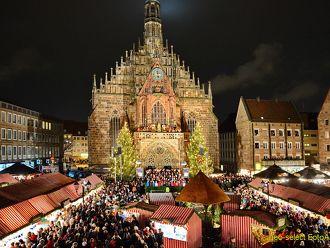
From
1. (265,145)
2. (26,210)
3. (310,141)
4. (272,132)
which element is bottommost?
(26,210)

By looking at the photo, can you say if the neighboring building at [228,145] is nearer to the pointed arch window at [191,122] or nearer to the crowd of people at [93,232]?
the pointed arch window at [191,122]

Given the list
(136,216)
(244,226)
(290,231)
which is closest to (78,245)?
(136,216)

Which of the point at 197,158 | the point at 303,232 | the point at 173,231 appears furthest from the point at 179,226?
the point at 197,158

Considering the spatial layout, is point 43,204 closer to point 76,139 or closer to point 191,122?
point 191,122

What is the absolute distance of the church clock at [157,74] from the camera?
56781 mm

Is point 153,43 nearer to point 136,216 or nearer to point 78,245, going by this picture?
point 136,216

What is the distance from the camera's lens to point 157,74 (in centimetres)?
5697

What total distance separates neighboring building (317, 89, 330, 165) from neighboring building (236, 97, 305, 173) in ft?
14.2

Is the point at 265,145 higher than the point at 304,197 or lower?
higher

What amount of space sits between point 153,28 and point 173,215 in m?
52.5

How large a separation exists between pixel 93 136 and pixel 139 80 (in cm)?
1315

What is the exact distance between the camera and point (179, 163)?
5400 centimetres

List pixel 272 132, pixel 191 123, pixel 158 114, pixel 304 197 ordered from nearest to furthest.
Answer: pixel 304 197 → pixel 158 114 → pixel 272 132 → pixel 191 123

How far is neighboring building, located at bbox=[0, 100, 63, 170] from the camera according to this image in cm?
4806
